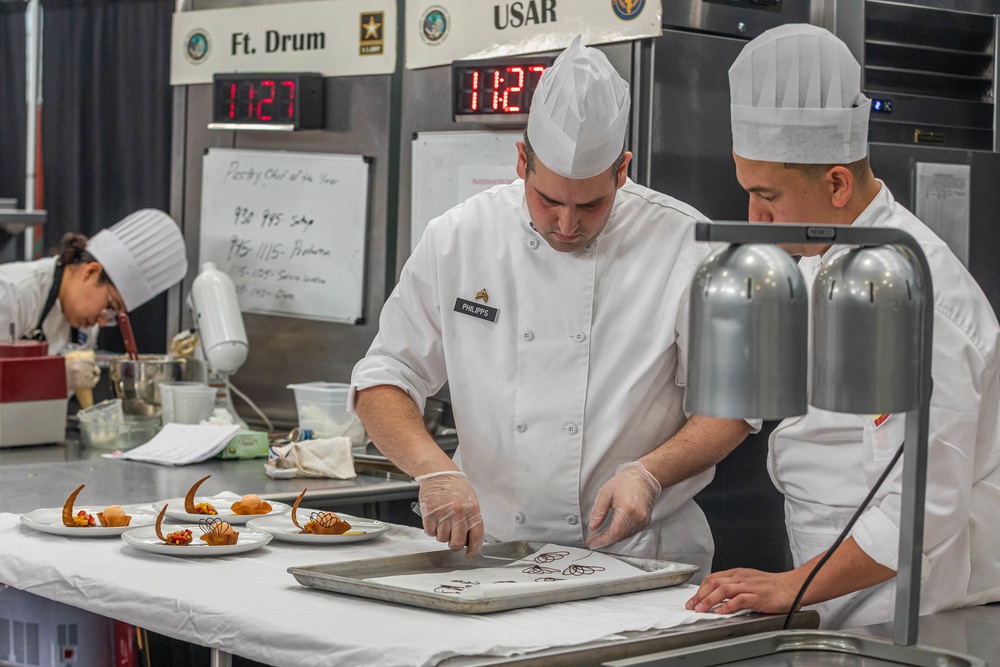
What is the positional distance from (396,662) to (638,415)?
0.95 metres

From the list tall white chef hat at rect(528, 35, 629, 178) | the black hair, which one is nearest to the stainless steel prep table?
the black hair

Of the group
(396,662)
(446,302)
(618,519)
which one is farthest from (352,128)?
(396,662)

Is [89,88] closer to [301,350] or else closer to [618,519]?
[301,350]

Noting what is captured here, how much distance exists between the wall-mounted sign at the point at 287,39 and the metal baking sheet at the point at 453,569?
1985 mm

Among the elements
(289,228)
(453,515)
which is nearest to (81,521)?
(453,515)

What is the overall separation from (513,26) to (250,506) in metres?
1.49

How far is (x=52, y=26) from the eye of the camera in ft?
15.5

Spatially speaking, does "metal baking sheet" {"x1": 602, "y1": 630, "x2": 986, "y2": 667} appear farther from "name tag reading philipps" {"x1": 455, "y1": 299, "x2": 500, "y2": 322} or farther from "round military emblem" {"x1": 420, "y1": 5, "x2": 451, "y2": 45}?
"round military emblem" {"x1": 420, "y1": 5, "x2": 451, "y2": 45}

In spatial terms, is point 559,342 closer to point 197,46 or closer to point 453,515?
point 453,515

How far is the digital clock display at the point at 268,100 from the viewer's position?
3.61 m

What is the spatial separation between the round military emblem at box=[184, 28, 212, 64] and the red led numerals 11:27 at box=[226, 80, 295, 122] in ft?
0.88

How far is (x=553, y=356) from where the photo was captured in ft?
7.20

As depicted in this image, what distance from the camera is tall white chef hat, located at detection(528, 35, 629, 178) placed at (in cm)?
203

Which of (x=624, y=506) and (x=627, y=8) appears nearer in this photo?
(x=624, y=506)
